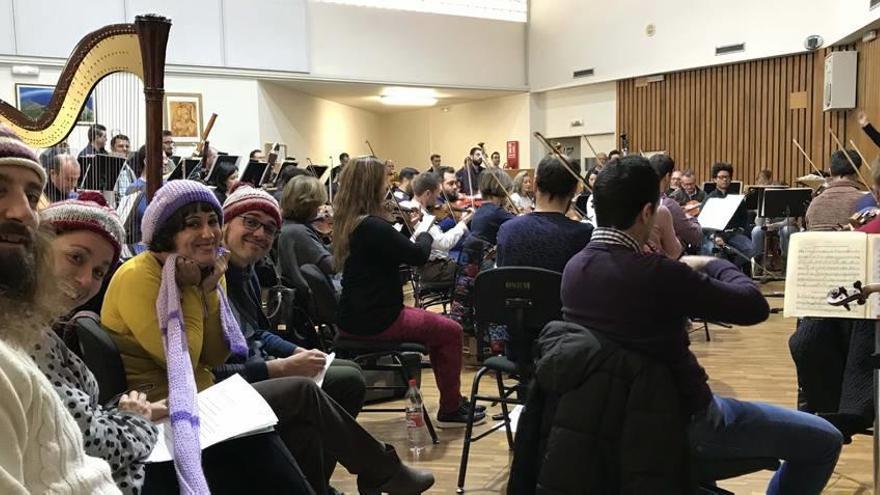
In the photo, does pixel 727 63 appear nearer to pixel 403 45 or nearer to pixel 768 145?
pixel 768 145

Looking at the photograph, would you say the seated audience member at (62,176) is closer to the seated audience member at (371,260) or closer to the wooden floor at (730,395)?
the seated audience member at (371,260)

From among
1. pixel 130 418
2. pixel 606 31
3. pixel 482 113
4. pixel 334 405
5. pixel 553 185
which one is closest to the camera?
pixel 130 418

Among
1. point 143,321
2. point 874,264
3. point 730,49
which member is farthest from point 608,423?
point 730,49

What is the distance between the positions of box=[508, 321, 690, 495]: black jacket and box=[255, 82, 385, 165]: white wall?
9.67 metres

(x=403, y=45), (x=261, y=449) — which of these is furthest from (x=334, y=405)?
(x=403, y=45)

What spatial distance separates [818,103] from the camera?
32.4 ft

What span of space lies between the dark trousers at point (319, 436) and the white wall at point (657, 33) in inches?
337

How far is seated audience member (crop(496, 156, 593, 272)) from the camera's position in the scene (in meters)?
2.94

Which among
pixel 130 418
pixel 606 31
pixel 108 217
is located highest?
pixel 606 31

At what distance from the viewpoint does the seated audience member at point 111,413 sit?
1372mm


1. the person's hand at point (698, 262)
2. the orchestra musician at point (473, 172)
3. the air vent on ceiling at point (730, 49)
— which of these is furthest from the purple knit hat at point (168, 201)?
the air vent on ceiling at point (730, 49)

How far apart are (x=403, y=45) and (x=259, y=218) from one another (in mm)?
10125

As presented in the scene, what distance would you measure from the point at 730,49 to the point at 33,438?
36.2ft

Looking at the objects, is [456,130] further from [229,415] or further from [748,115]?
[229,415]
